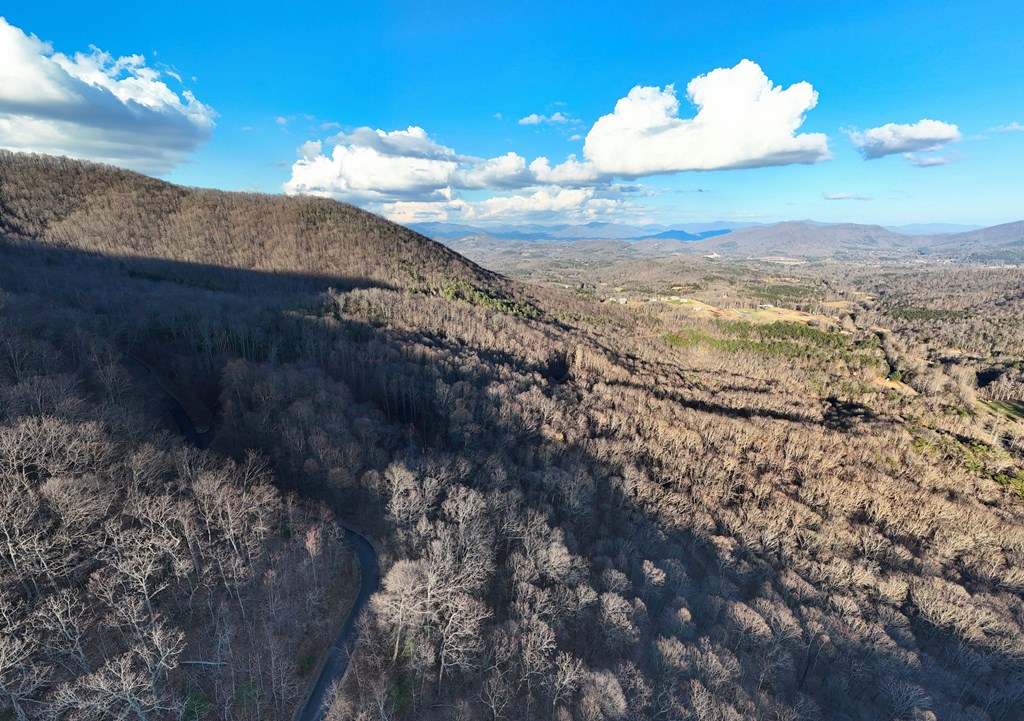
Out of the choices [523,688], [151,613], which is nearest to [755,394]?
[523,688]

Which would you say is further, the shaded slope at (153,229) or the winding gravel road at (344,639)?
the shaded slope at (153,229)

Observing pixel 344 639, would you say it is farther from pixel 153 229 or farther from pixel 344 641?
pixel 153 229

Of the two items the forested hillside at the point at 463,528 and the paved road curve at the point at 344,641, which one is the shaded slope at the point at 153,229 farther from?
the paved road curve at the point at 344,641

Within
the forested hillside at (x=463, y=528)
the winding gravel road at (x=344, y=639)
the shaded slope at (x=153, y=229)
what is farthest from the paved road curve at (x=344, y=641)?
the shaded slope at (x=153, y=229)

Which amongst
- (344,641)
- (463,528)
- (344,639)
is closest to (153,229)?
(463,528)

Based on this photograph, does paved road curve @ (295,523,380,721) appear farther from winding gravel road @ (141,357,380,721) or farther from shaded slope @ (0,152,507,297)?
shaded slope @ (0,152,507,297)

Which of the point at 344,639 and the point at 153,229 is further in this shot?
the point at 153,229
